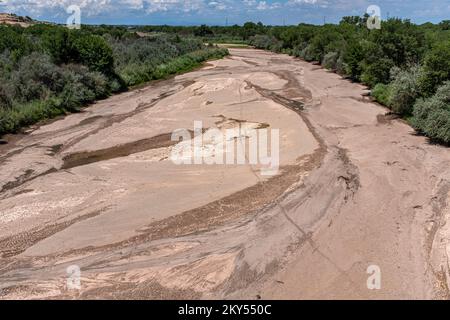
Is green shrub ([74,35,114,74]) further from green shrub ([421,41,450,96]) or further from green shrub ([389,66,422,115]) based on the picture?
green shrub ([421,41,450,96])

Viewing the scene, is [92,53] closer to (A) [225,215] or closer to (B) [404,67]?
(B) [404,67]

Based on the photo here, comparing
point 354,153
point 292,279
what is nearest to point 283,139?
point 354,153

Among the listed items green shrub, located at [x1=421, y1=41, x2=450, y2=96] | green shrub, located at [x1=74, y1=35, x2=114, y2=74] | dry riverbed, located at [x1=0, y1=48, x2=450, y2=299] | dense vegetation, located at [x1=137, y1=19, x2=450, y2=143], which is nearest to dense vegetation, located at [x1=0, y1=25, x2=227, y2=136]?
green shrub, located at [x1=74, y1=35, x2=114, y2=74]

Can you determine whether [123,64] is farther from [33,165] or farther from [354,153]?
[354,153]

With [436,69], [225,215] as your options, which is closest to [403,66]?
[436,69]

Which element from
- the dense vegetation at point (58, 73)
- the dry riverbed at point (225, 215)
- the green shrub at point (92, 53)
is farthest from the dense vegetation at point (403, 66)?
the green shrub at point (92, 53)

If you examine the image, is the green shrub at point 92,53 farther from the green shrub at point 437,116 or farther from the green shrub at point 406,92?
the green shrub at point 437,116
